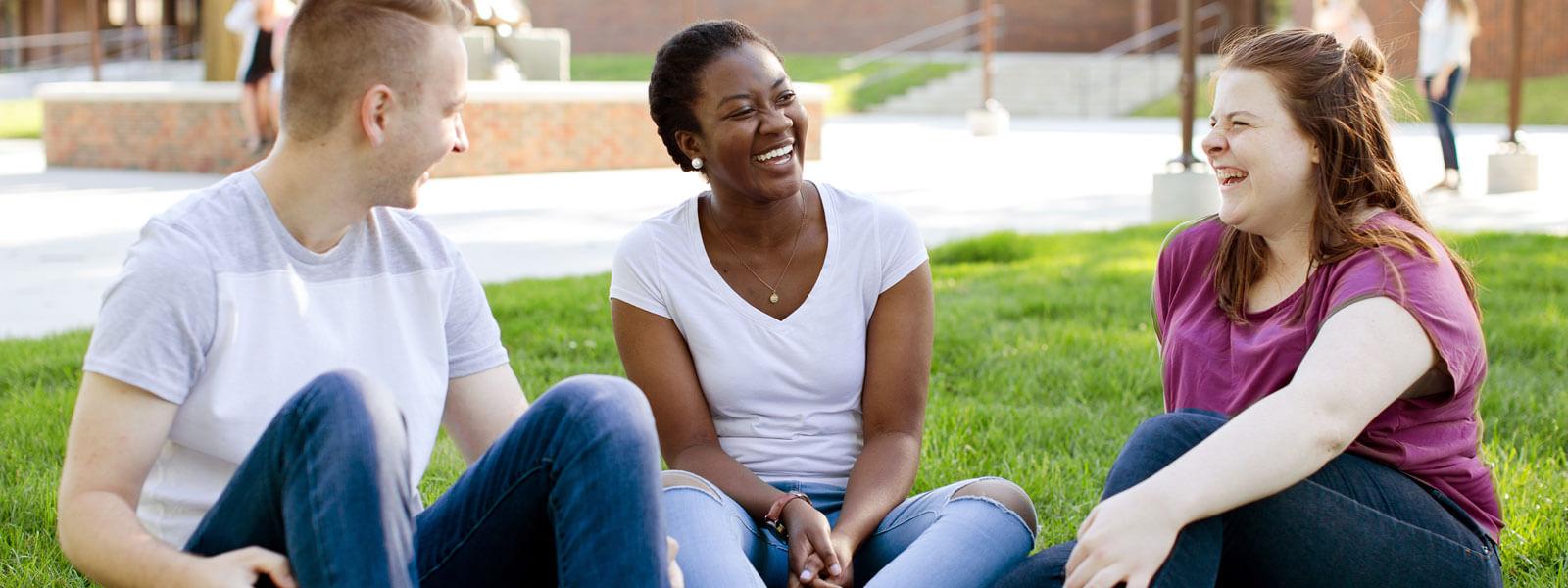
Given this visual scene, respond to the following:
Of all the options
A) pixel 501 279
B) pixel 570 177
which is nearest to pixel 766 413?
pixel 501 279

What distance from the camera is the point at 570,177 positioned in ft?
45.5

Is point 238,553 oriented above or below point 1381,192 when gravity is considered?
below

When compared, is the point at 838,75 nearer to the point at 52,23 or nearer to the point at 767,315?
the point at 52,23

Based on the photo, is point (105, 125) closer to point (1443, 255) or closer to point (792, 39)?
point (1443, 255)

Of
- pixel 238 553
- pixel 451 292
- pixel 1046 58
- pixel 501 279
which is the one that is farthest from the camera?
pixel 1046 58

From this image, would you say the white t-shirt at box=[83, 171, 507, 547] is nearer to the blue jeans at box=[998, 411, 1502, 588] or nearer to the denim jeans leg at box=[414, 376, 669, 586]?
the denim jeans leg at box=[414, 376, 669, 586]

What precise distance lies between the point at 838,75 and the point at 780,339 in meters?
29.0

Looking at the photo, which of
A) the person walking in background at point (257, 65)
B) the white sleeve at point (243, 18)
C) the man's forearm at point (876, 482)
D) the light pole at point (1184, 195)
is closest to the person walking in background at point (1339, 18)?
the light pole at point (1184, 195)

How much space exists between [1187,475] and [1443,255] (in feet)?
1.97

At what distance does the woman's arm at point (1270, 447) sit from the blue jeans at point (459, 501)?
664 millimetres

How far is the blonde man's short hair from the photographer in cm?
222

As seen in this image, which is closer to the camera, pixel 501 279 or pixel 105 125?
pixel 501 279

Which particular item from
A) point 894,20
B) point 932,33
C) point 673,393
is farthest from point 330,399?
point 894,20

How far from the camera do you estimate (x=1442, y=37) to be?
11.4 m
